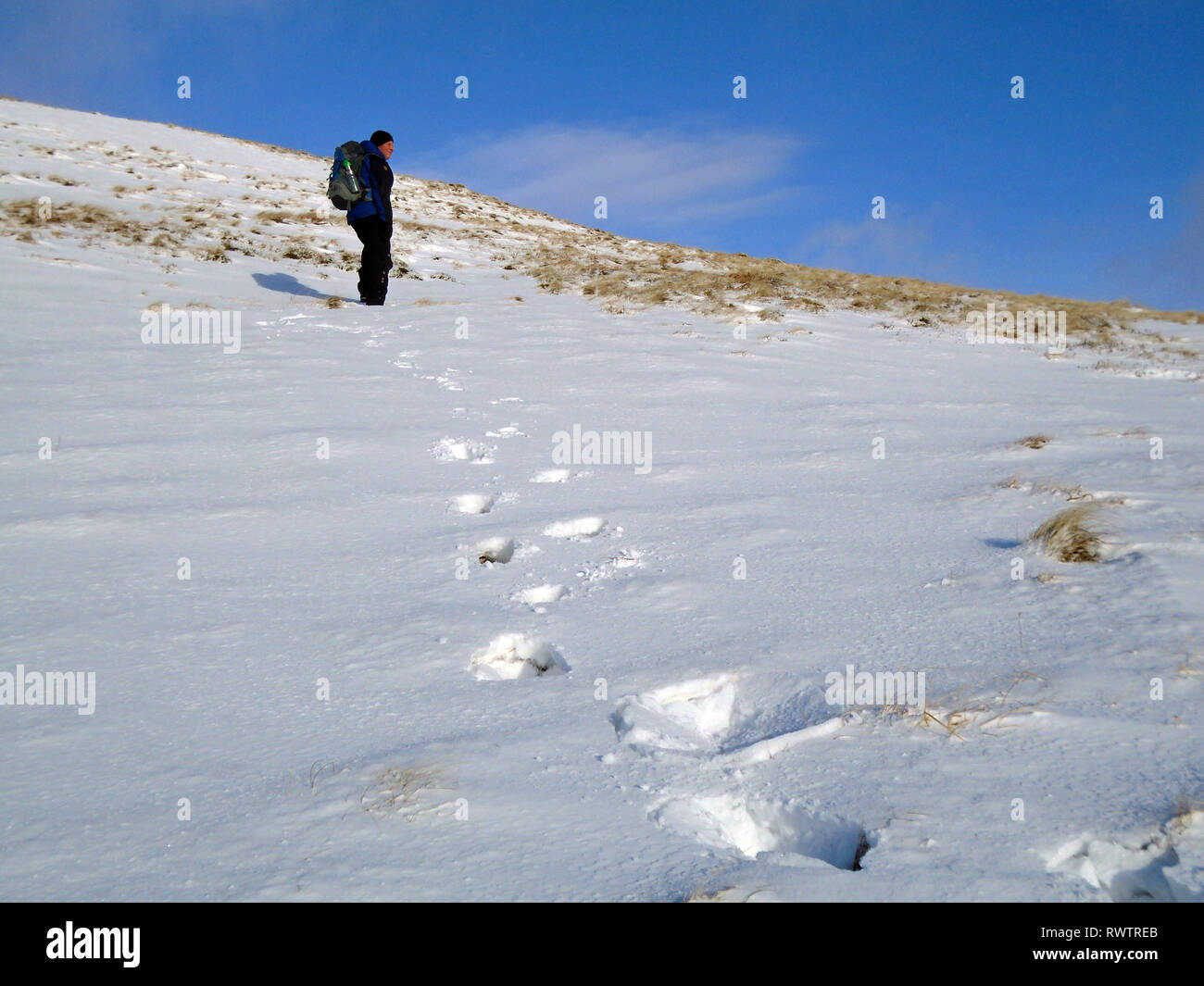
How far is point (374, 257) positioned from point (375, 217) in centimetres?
Result: 49

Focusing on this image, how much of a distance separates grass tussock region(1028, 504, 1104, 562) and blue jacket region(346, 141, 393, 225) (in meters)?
6.95

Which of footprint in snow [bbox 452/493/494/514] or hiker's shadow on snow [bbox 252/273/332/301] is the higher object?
hiker's shadow on snow [bbox 252/273/332/301]

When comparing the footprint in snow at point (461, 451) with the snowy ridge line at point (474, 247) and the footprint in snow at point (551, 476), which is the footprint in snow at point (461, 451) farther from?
the snowy ridge line at point (474, 247)

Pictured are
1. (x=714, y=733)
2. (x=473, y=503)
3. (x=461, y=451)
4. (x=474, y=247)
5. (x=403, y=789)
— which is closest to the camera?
(x=403, y=789)

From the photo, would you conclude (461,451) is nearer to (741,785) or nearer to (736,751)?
(736,751)

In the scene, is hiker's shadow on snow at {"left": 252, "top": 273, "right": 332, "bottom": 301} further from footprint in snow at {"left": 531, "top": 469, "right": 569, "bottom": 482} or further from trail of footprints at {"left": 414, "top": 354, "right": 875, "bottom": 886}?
trail of footprints at {"left": 414, "top": 354, "right": 875, "bottom": 886}

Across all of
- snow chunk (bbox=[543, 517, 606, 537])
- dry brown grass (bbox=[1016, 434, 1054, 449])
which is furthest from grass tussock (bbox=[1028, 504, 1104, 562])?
snow chunk (bbox=[543, 517, 606, 537])

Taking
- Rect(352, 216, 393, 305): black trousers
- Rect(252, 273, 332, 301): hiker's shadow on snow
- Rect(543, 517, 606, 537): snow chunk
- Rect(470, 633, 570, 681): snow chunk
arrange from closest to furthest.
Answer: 1. Rect(470, 633, 570, 681): snow chunk
2. Rect(543, 517, 606, 537): snow chunk
3. Rect(352, 216, 393, 305): black trousers
4. Rect(252, 273, 332, 301): hiker's shadow on snow

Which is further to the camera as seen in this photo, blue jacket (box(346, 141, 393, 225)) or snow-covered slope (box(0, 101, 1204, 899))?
blue jacket (box(346, 141, 393, 225))

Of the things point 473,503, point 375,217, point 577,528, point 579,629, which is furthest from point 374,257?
point 579,629

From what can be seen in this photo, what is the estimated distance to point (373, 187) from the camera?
27.4ft

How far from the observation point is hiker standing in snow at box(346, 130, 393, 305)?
8312 millimetres

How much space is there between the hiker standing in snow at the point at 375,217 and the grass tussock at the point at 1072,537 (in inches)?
276
